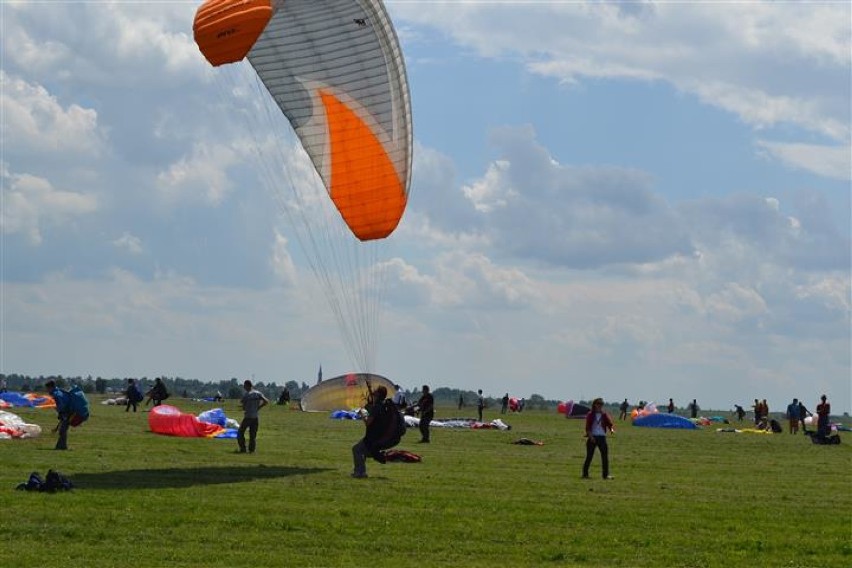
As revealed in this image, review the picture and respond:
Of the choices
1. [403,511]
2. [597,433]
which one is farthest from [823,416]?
[403,511]

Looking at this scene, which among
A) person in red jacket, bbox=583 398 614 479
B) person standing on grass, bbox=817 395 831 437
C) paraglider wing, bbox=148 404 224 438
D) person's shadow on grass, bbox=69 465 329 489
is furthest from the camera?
person standing on grass, bbox=817 395 831 437

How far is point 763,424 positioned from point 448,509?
125 feet

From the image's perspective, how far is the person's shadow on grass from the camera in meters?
17.1

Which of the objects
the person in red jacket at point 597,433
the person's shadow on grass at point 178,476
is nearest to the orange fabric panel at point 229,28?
the person's shadow on grass at point 178,476

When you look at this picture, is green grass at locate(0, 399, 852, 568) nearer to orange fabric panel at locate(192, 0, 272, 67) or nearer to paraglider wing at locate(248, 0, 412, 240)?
paraglider wing at locate(248, 0, 412, 240)

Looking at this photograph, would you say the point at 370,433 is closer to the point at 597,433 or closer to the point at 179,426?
the point at 597,433

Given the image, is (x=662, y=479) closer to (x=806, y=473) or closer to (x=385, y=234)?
(x=806, y=473)

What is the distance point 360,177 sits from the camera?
68.4ft

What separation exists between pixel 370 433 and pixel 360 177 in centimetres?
435

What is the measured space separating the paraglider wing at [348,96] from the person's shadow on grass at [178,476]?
14.0 feet

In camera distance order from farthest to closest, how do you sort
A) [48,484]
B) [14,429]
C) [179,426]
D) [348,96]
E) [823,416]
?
[823,416], [179,426], [14,429], [348,96], [48,484]

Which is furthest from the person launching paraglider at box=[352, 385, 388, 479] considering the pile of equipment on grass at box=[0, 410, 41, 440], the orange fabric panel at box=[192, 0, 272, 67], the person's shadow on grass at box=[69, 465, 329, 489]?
the pile of equipment on grass at box=[0, 410, 41, 440]

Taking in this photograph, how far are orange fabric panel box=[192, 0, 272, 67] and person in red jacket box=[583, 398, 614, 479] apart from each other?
330 inches

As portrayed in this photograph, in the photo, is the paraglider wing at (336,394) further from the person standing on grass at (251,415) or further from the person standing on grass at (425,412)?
the person standing on grass at (251,415)
